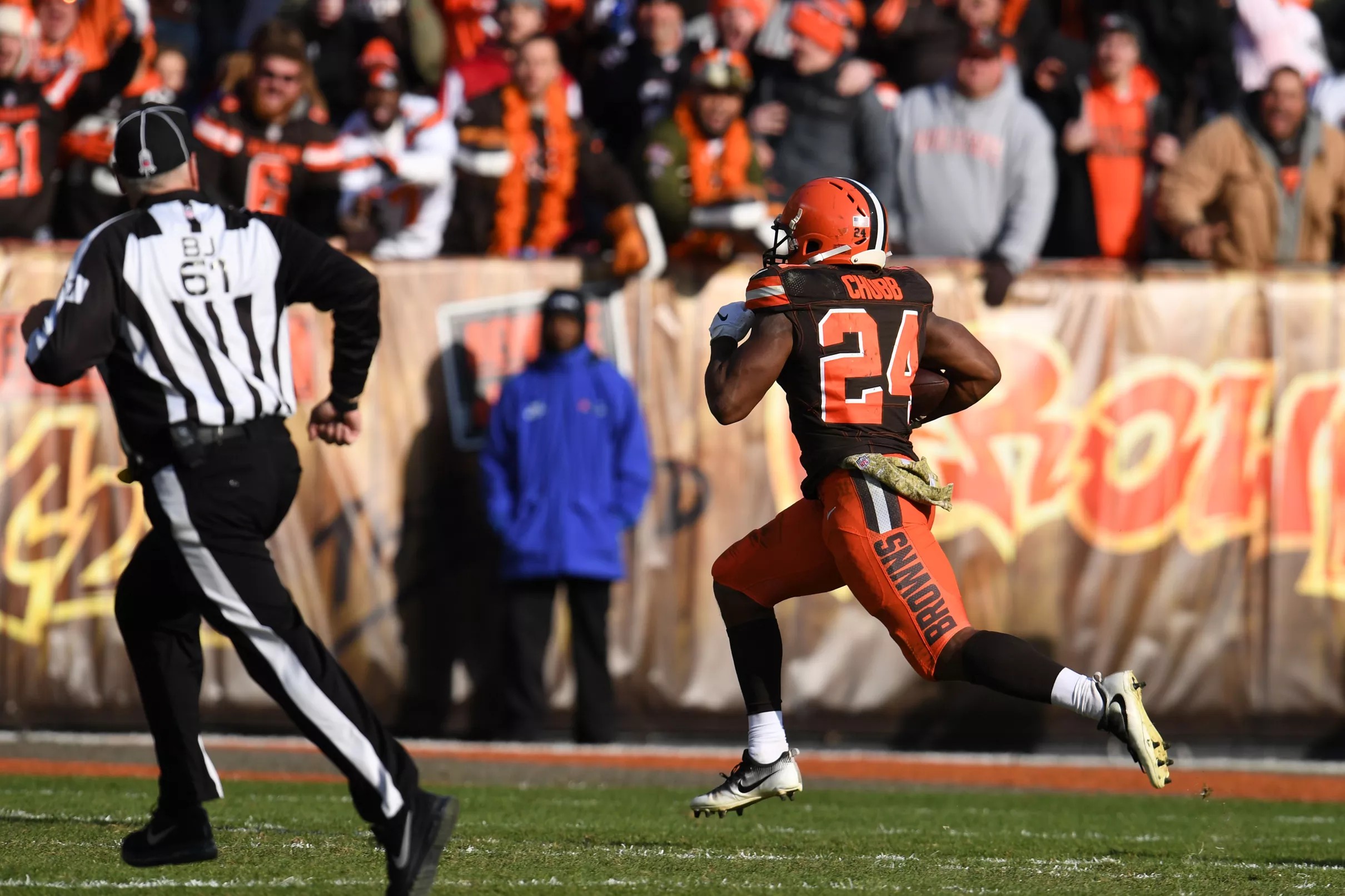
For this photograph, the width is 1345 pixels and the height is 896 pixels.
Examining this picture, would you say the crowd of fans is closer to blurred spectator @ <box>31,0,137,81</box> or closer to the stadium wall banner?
blurred spectator @ <box>31,0,137,81</box>

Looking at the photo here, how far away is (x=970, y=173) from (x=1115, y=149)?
3.24 ft

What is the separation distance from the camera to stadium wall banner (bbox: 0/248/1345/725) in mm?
9883

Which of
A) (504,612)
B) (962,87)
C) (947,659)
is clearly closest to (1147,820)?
(947,659)

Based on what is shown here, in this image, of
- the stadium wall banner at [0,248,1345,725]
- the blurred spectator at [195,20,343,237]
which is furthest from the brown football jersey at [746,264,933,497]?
the blurred spectator at [195,20,343,237]

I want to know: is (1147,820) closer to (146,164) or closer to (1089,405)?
(1089,405)

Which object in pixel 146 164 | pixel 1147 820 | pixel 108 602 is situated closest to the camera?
pixel 146 164

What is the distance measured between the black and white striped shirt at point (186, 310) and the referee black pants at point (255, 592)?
0.12 meters

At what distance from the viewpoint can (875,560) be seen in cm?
512

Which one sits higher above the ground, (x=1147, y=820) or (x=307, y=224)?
(x=307, y=224)

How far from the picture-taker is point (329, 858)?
514cm

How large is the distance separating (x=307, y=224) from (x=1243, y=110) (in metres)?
5.51

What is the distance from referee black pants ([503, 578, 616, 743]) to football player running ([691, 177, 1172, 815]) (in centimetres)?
398

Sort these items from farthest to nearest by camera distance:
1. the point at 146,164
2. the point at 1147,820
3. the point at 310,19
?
the point at 310,19
the point at 1147,820
the point at 146,164

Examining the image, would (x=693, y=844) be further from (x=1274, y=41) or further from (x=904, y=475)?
(x=1274, y=41)
